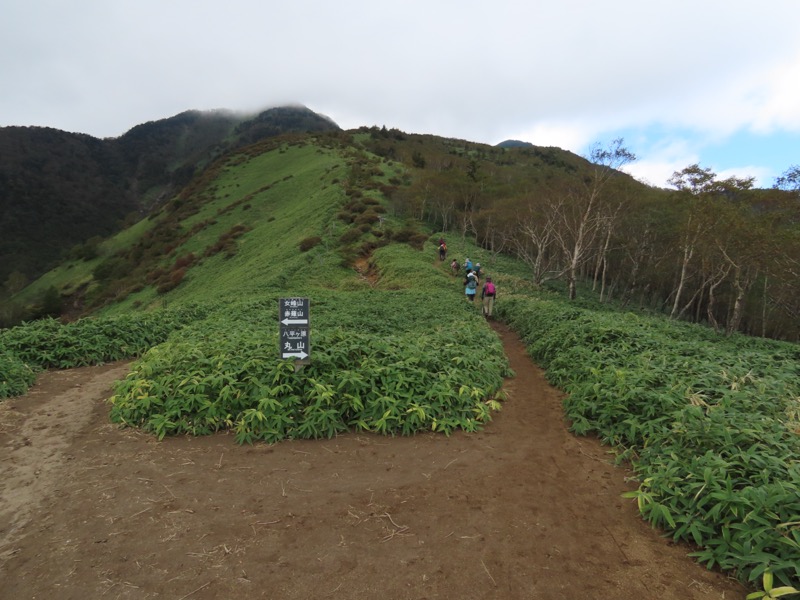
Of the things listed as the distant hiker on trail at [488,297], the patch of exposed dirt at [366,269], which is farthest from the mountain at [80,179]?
the distant hiker on trail at [488,297]

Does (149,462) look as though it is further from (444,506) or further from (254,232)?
(254,232)

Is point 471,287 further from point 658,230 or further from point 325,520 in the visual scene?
point 658,230

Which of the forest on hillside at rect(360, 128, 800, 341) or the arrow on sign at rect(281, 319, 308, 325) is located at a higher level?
the forest on hillside at rect(360, 128, 800, 341)

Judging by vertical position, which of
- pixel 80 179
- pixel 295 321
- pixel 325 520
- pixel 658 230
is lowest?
pixel 325 520

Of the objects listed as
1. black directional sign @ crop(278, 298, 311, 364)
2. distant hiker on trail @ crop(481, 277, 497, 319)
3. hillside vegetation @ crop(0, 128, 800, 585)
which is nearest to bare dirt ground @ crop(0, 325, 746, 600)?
hillside vegetation @ crop(0, 128, 800, 585)

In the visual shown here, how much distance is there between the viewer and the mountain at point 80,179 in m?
102

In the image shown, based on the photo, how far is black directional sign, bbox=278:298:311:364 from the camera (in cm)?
685

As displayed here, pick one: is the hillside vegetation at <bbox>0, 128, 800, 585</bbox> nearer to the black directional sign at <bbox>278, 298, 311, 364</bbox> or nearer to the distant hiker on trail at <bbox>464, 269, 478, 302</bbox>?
the black directional sign at <bbox>278, 298, 311, 364</bbox>

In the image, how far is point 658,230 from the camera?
31.4m

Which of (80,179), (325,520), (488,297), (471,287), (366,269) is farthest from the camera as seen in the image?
(80,179)

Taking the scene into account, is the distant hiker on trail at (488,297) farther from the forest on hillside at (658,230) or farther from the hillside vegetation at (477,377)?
the forest on hillside at (658,230)

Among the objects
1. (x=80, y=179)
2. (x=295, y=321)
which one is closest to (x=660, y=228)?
(x=295, y=321)

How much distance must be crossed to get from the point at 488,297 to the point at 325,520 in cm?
1382

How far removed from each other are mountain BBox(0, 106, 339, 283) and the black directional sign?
80611mm
